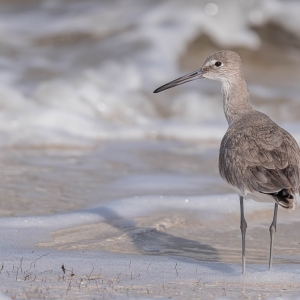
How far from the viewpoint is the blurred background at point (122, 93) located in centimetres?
739

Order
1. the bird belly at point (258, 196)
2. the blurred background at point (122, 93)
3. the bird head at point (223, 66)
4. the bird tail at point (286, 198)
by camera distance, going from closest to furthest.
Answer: the bird tail at point (286, 198)
the bird belly at point (258, 196)
the bird head at point (223, 66)
the blurred background at point (122, 93)

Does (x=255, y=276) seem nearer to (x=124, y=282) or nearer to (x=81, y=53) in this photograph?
(x=124, y=282)

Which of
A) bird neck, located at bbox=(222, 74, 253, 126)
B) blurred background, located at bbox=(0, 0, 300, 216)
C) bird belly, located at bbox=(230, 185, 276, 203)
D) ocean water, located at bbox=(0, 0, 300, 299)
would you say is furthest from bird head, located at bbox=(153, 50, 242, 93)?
bird belly, located at bbox=(230, 185, 276, 203)

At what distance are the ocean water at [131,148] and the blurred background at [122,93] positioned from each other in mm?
25

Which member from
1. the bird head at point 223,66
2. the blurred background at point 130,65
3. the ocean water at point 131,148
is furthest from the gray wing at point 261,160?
the blurred background at point 130,65

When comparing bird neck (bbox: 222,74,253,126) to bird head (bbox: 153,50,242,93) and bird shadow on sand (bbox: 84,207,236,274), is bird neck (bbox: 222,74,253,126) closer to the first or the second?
bird head (bbox: 153,50,242,93)

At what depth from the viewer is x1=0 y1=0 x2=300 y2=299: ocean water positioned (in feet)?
15.6

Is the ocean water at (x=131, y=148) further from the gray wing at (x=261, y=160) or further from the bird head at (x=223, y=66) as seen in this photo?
the bird head at (x=223, y=66)

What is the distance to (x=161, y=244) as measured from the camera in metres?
5.68

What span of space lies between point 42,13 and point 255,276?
10.2 m

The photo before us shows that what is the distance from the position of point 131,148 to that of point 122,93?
232 centimetres

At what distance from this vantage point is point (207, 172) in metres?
7.84

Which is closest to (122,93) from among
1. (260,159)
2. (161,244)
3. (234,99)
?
(234,99)

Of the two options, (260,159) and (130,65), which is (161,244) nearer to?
(260,159)
